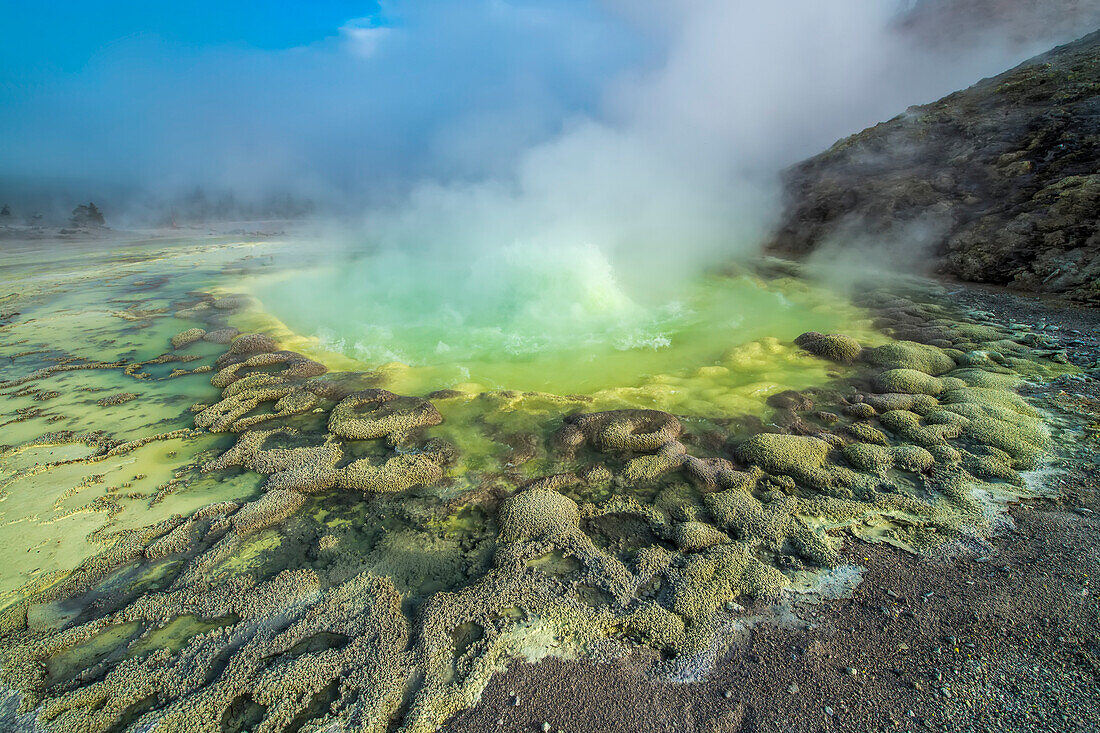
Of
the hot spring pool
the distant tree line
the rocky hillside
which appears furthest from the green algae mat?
the distant tree line

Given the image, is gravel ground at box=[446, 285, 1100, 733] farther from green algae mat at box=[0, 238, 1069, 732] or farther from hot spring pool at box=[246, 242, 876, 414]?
hot spring pool at box=[246, 242, 876, 414]

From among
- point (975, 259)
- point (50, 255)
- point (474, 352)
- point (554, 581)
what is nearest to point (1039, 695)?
point (554, 581)

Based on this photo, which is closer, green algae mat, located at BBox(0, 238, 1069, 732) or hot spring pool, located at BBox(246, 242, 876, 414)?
green algae mat, located at BBox(0, 238, 1069, 732)

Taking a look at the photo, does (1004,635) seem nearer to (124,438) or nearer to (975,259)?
(124,438)

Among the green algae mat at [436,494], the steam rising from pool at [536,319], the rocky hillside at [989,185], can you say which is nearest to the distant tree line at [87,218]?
the steam rising from pool at [536,319]

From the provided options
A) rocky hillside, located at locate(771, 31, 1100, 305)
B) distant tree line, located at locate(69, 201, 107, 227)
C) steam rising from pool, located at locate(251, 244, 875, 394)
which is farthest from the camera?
distant tree line, located at locate(69, 201, 107, 227)

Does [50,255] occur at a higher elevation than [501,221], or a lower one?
lower

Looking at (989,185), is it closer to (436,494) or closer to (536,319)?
(536,319)
